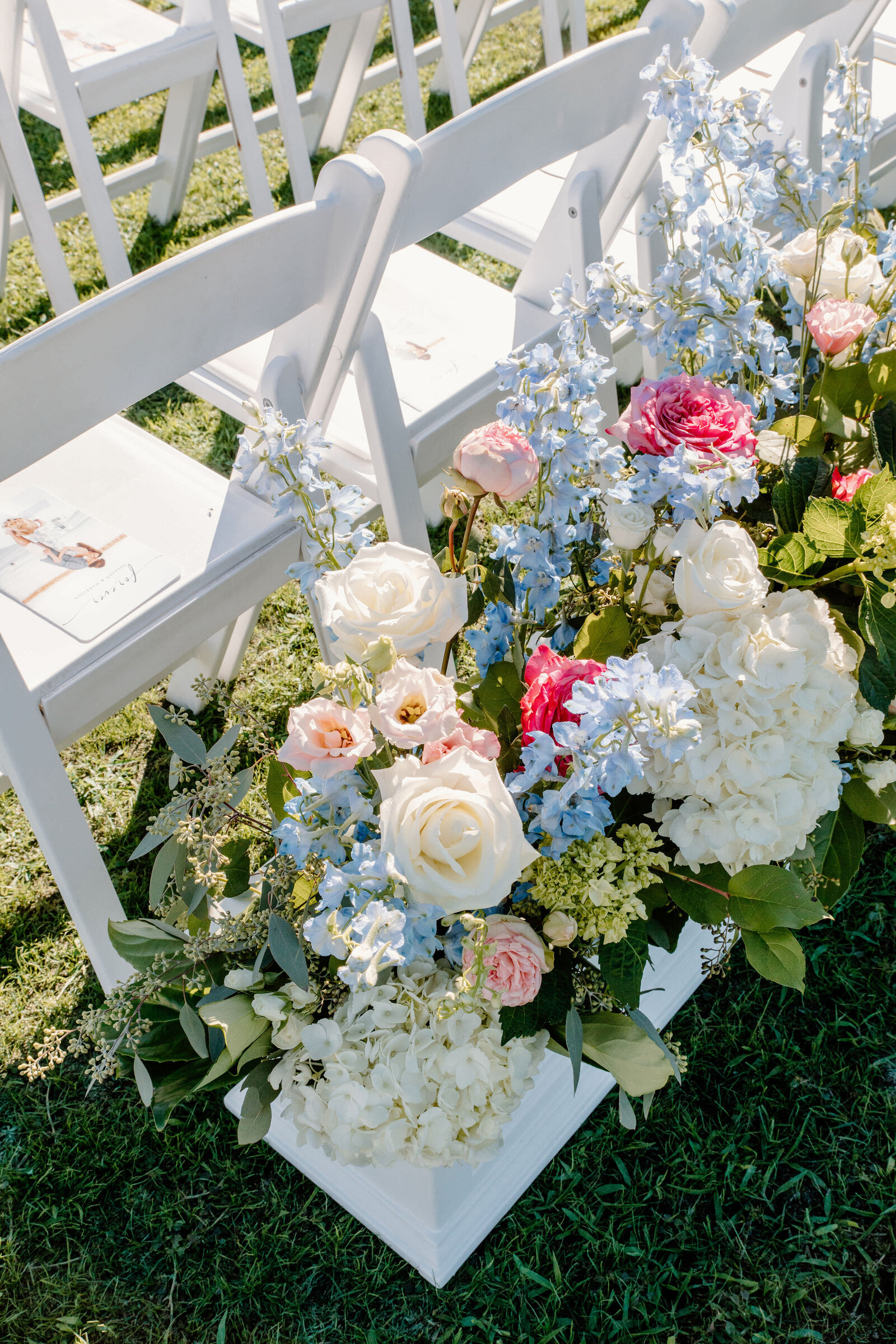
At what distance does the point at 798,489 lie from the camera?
117 centimetres

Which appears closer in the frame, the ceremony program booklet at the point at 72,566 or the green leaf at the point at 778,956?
the green leaf at the point at 778,956

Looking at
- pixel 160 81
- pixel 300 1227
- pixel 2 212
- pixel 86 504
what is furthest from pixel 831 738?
pixel 2 212

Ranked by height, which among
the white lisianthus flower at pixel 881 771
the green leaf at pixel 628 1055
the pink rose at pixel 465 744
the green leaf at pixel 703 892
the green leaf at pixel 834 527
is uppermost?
the green leaf at pixel 834 527

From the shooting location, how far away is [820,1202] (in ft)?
5.24

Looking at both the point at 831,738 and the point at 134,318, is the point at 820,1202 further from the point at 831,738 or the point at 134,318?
the point at 134,318

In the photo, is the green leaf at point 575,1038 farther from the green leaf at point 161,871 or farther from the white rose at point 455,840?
the green leaf at point 161,871

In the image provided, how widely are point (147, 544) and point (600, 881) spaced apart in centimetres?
102

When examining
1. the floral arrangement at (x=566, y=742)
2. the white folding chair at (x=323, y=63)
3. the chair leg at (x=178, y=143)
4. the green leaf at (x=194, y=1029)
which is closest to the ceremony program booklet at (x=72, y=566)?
the floral arrangement at (x=566, y=742)

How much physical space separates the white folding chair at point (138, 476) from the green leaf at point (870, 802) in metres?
0.90

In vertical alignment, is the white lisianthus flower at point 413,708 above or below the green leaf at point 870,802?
above

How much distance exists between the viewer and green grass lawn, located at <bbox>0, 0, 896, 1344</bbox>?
1.52 metres

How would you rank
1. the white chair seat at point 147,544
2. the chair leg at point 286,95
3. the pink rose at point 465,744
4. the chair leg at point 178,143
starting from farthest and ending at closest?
the chair leg at point 178,143 < the chair leg at point 286,95 < the white chair seat at point 147,544 < the pink rose at point 465,744

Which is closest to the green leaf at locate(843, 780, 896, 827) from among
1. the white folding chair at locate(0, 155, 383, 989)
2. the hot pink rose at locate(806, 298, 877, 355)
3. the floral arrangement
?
the floral arrangement

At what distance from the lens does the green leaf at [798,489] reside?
3.83 ft
